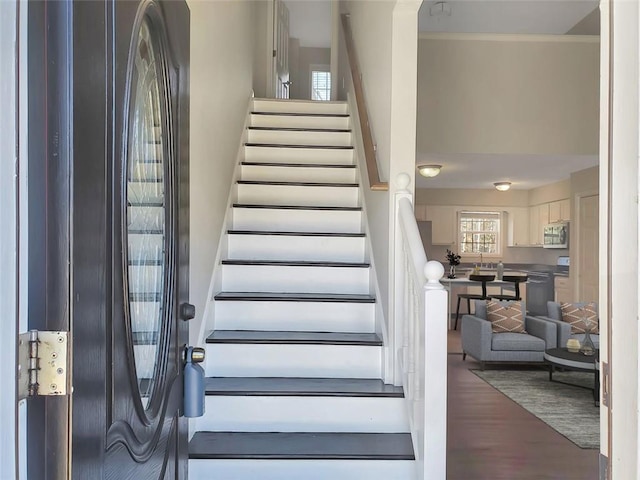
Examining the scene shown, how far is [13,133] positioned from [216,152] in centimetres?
233

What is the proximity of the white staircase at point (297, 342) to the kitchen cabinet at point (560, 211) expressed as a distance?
15.8 ft

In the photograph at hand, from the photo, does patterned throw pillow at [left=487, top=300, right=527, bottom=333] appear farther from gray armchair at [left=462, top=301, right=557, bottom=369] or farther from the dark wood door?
the dark wood door

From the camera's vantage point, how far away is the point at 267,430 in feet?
7.61

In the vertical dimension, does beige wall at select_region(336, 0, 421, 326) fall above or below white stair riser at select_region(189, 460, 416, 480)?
above

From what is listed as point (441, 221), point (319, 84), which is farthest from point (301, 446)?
point (319, 84)

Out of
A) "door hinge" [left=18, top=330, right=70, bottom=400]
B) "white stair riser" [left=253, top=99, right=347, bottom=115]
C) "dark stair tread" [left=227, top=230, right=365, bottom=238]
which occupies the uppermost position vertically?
"white stair riser" [left=253, top=99, right=347, bottom=115]

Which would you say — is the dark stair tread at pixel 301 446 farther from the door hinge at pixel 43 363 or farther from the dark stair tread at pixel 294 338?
the door hinge at pixel 43 363

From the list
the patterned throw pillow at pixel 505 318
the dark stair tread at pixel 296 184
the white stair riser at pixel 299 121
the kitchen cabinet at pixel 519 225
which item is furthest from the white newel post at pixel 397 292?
the kitchen cabinet at pixel 519 225

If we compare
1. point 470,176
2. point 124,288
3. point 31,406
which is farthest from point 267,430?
point 470,176

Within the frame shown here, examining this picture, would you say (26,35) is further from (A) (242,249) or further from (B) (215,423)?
(A) (242,249)

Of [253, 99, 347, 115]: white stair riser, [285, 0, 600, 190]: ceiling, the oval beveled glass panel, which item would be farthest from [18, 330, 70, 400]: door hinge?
[285, 0, 600, 190]: ceiling

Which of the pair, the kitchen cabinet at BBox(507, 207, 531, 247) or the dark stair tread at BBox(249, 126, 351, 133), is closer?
the dark stair tread at BBox(249, 126, 351, 133)

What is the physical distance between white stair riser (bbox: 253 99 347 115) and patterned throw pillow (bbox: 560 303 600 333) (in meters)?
3.29

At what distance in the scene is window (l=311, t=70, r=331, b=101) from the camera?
30.4ft
